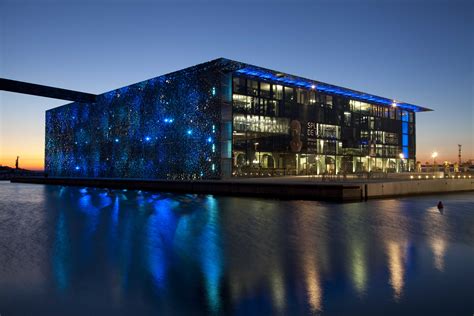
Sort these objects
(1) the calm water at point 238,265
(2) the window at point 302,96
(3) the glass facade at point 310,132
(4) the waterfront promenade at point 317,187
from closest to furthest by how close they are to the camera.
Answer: (1) the calm water at point 238,265 < (4) the waterfront promenade at point 317,187 < (3) the glass facade at point 310,132 < (2) the window at point 302,96

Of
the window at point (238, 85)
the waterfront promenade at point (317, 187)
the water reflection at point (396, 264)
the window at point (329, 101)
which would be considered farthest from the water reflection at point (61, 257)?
the window at point (329, 101)

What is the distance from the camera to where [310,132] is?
54.0 metres

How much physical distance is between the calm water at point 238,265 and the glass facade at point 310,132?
2530 cm

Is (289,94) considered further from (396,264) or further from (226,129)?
(396,264)

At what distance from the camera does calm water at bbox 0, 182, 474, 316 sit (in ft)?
24.2

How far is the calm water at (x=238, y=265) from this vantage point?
24.2 ft

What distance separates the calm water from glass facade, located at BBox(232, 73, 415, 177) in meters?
25.3

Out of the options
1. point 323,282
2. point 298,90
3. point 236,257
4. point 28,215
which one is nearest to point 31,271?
point 236,257

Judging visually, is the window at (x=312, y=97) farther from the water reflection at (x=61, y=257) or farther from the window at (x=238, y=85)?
the water reflection at (x=61, y=257)

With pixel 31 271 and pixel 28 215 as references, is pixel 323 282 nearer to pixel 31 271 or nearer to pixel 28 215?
pixel 31 271

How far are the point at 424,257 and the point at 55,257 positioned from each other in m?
10.1

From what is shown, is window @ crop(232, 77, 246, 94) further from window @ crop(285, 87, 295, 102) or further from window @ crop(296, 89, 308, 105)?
window @ crop(296, 89, 308, 105)

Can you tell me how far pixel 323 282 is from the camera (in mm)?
8750

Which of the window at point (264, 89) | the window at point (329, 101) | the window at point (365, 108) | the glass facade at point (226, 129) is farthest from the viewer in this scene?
the window at point (365, 108)
